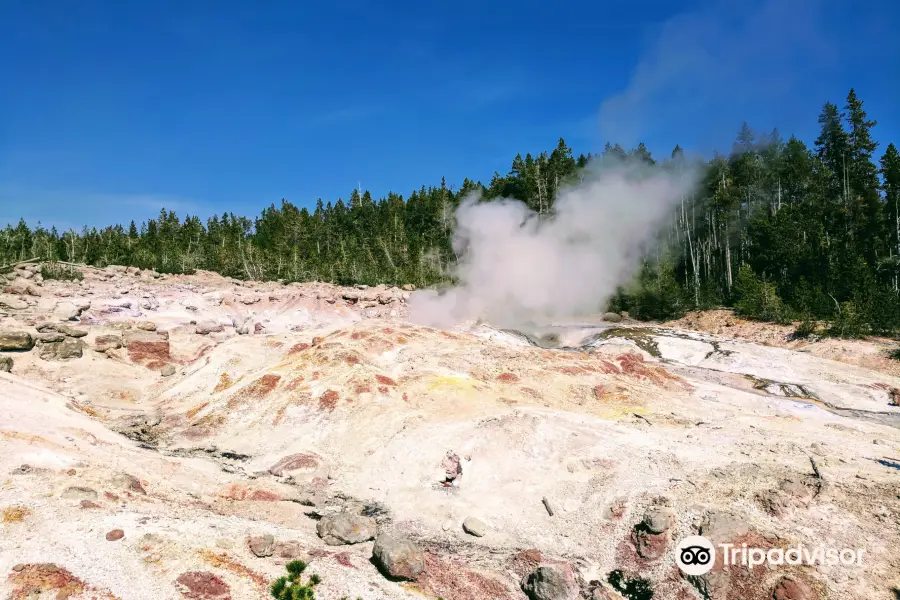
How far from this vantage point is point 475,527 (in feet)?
28.3

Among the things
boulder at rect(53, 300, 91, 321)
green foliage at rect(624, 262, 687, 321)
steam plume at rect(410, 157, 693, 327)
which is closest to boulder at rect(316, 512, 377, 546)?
steam plume at rect(410, 157, 693, 327)

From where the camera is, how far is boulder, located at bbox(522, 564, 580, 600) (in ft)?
22.6

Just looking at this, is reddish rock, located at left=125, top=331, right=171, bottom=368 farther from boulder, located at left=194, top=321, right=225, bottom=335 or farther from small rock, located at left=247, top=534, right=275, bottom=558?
small rock, located at left=247, top=534, right=275, bottom=558

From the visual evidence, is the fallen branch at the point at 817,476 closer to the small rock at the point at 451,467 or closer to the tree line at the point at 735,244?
the small rock at the point at 451,467

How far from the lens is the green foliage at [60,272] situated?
3516 cm

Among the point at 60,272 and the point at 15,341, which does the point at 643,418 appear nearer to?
the point at 15,341

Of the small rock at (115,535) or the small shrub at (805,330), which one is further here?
the small shrub at (805,330)

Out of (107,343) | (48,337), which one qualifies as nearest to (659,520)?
(107,343)

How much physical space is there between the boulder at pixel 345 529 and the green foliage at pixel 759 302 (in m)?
30.9

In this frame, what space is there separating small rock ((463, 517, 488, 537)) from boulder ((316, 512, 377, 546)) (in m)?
1.53

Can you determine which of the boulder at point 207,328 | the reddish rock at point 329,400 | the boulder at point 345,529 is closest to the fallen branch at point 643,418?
the boulder at point 345,529

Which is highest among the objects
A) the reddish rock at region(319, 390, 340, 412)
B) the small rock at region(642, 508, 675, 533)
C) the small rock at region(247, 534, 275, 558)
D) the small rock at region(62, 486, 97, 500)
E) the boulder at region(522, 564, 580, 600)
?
the reddish rock at region(319, 390, 340, 412)

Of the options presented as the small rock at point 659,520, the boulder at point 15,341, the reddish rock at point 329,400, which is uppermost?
the boulder at point 15,341

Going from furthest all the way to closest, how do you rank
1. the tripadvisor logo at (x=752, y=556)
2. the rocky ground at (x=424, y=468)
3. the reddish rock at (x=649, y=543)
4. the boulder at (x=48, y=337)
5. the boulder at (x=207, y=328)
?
the boulder at (x=207, y=328) < the boulder at (x=48, y=337) < the reddish rock at (x=649, y=543) < the rocky ground at (x=424, y=468) < the tripadvisor logo at (x=752, y=556)
